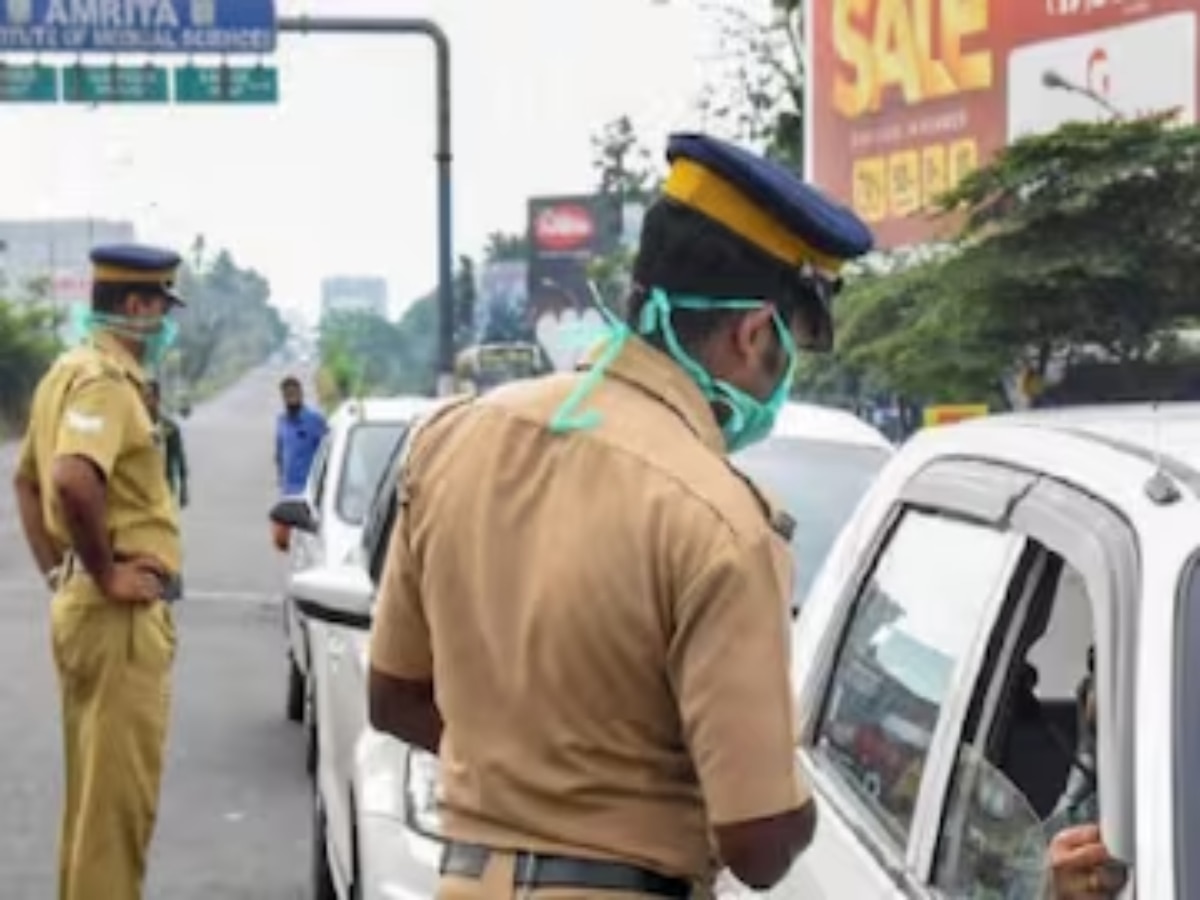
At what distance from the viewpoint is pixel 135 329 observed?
19.3ft

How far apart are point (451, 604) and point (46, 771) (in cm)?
722

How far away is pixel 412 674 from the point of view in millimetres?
3143

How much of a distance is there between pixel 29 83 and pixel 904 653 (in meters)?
22.0

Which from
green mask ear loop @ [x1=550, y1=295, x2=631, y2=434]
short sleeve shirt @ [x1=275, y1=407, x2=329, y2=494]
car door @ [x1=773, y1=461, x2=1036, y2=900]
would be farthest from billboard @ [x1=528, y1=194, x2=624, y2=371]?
green mask ear loop @ [x1=550, y1=295, x2=631, y2=434]

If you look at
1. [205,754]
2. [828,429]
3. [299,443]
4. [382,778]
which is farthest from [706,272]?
[299,443]

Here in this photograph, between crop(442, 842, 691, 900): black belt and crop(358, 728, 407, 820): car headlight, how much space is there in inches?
101

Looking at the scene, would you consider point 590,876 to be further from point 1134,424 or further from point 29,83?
point 29,83

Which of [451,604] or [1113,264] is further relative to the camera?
[1113,264]

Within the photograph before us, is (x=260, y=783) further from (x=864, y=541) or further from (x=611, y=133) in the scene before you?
(x=611, y=133)

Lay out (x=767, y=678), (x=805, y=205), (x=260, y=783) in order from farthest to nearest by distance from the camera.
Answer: (x=260, y=783) < (x=805, y=205) < (x=767, y=678)

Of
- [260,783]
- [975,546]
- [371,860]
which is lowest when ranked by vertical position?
[260,783]

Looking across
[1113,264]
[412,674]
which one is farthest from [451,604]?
[1113,264]

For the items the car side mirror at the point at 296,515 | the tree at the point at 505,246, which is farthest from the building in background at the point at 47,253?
the car side mirror at the point at 296,515

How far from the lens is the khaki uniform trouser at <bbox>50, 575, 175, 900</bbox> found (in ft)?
19.1
